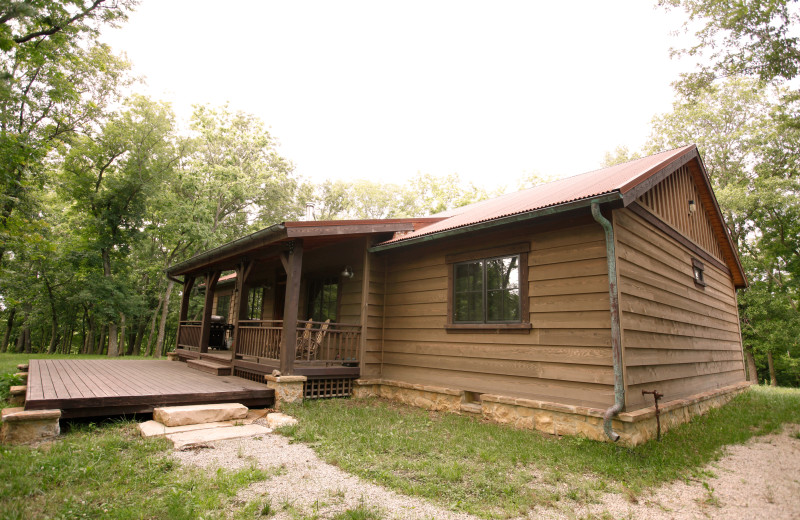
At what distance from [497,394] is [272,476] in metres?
3.63

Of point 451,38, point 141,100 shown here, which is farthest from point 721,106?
point 141,100

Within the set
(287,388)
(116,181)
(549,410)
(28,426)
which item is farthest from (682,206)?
(116,181)

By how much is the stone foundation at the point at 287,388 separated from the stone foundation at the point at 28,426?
2777 mm

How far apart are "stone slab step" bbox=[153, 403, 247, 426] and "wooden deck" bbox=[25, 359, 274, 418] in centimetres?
23

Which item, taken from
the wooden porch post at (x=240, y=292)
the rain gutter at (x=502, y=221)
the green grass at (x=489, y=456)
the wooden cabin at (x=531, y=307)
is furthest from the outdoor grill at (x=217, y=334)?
the green grass at (x=489, y=456)

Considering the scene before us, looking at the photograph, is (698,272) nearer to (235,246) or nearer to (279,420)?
(279,420)

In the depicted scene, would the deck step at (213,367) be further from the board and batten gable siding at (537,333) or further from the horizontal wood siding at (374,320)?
the board and batten gable siding at (537,333)

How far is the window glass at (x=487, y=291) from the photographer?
6.18 m

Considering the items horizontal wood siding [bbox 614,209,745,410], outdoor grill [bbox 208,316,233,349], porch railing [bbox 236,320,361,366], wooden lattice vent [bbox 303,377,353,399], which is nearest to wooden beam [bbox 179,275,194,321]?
outdoor grill [bbox 208,316,233,349]

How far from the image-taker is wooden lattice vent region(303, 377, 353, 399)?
7281 mm

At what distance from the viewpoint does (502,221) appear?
592 centimetres

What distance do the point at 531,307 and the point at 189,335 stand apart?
9.96 m

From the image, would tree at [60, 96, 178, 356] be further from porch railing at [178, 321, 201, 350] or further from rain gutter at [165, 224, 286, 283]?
rain gutter at [165, 224, 286, 283]

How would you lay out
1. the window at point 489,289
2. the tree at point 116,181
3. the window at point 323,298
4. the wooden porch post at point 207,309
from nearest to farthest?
the window at point 489,289, the window at point 323,298, the wooden porch post at point 207,309, the tree at point 116,181
